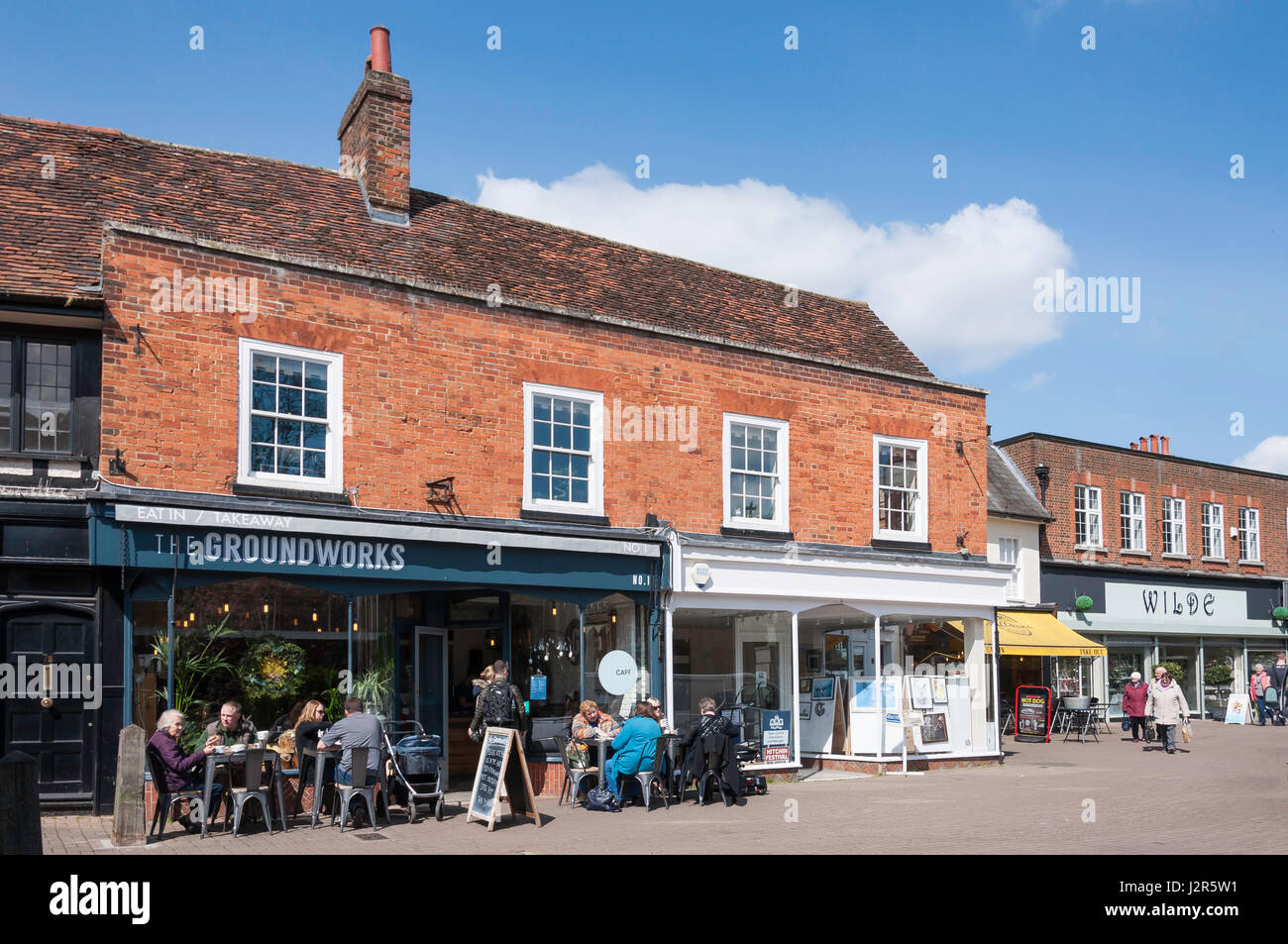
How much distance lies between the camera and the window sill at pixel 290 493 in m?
13.6

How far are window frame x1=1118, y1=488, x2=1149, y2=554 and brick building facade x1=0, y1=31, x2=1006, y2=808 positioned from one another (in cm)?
1237

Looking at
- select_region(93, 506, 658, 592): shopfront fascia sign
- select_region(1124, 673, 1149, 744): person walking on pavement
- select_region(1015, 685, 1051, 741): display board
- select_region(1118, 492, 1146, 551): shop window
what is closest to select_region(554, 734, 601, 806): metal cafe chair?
select_region(93, 506, 658, 592): shopfront fascia sign

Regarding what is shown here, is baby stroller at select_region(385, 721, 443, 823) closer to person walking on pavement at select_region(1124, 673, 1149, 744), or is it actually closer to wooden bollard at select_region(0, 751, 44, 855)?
wooden bollard at select_region(0, 751, 44, 855)

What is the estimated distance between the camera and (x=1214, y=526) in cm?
3328

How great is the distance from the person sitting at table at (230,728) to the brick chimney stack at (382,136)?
7.73m

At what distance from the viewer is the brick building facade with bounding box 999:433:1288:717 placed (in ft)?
96.9

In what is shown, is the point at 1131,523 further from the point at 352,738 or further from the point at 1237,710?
the point at 352,738

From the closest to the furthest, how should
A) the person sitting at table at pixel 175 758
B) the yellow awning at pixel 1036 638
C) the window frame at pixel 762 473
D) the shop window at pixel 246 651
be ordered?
the person sitting at table at pixel 175 758, the shop window at pixel 246 651, the window frame at pixel 762 473, the yellow awning at pixel 1036 638

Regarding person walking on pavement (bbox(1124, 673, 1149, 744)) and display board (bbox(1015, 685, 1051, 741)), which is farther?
display board (bbox(1015, 685, 1051, 741))

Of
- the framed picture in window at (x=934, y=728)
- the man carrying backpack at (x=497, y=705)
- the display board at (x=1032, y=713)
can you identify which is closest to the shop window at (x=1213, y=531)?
the display board at (x=1032, y=713)

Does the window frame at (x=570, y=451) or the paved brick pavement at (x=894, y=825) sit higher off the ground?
the window frame at (x=570, y=451)

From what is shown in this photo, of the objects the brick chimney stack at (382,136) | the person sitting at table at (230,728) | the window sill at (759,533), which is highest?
the brick chimney stack at (382,136)

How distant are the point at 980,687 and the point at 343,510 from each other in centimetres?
1105

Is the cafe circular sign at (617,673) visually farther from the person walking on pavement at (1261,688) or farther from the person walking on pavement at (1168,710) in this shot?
the person walking on pavement at (1261,688)
